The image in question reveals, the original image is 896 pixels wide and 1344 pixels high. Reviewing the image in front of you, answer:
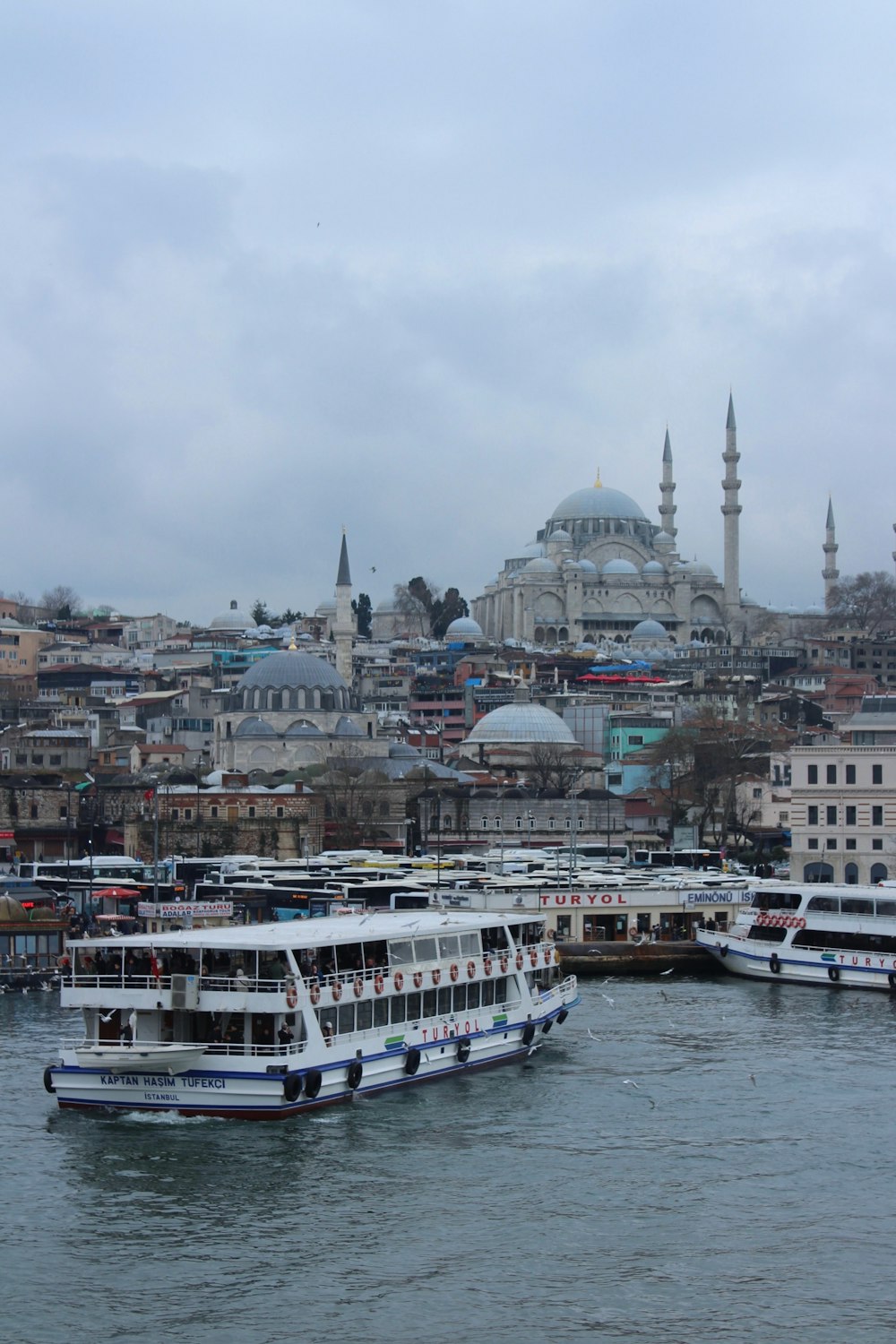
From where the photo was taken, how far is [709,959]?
29.7 meters

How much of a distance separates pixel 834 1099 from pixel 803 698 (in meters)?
51.4

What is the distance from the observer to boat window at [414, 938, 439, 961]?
21.1 m

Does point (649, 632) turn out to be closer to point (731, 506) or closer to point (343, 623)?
point (731, 506)

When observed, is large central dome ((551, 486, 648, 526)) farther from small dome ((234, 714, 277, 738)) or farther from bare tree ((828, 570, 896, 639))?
small dome ((234, 714, 277, 738))

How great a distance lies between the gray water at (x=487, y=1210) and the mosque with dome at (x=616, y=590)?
76497mm

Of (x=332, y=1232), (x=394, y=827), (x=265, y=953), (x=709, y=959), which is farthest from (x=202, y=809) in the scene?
(x=332, y=1232)

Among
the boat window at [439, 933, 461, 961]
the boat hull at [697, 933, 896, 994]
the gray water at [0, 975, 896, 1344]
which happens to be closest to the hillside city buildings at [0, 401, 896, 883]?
the boat hull at [697, 933, 896, 994]

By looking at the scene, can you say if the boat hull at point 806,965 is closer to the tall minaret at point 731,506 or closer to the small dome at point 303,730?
the small dome at point 303,730

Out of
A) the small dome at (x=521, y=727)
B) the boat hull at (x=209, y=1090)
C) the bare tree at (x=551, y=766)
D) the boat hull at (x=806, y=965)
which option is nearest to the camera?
the boat hull at (x=209, y=1090)

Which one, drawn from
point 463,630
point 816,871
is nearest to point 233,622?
point 463,630

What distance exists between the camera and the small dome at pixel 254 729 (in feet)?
194

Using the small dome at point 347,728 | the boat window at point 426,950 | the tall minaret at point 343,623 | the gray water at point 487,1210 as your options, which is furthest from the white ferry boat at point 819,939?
the tall minaret at point 343,623

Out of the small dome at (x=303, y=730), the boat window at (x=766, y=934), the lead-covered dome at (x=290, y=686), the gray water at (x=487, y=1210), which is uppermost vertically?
the lead-covered dome at (x=290, y=686)

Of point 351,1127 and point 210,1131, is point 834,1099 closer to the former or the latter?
point 351,1127
